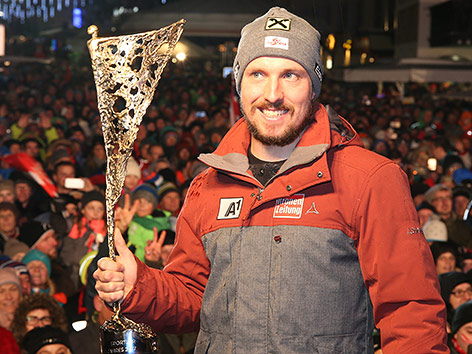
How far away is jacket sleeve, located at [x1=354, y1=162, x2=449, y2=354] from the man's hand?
749mm

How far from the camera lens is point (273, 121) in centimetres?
262

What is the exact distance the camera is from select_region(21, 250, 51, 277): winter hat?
6.73m

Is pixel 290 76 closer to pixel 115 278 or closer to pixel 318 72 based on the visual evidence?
pixel 318 72

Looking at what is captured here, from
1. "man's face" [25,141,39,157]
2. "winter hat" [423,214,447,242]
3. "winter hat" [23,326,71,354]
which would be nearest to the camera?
"winter hat" [23,326,71,354]

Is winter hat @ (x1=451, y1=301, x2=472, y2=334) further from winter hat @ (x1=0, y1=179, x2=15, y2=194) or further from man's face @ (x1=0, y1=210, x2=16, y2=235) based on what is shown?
winter hat @ (x1=0, y1=179, x2=15, y2=194)

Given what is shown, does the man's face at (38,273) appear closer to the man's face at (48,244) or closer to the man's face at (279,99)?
the man's face at (48,244)

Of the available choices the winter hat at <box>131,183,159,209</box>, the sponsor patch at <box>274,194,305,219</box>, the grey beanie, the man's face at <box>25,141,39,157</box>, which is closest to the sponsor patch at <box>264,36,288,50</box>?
the grey beanie

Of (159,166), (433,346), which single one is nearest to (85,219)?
(159,166)

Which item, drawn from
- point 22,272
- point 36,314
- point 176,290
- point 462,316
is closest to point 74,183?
point 22,272

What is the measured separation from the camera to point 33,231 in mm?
7516

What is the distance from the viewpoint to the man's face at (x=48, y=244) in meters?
7.24

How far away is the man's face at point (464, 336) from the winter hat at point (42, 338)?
105 inches

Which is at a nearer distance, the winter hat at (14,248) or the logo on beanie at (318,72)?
the logo on beanie at (318,72)

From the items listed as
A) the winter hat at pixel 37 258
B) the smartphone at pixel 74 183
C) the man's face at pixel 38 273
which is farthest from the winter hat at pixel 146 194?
the man's face at pixel 38 273
